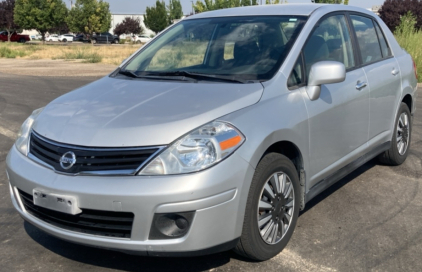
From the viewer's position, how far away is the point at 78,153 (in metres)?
3.15

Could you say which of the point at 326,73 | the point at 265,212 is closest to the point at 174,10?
the point at 326,73

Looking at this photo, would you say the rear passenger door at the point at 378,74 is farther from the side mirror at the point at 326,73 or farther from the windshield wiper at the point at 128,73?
the windshield wiper at the point at 128,73

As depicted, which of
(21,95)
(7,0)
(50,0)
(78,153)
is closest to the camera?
(78,153)

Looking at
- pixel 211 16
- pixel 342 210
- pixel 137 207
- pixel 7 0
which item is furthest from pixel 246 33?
pixel 7 0

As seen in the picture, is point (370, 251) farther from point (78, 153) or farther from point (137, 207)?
point (78, 153)

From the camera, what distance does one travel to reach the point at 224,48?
14.8ft

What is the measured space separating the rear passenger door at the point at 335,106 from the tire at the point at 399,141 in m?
0.97

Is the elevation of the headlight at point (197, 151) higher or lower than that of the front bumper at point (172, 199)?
higher

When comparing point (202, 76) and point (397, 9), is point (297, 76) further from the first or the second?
point (397, 9)

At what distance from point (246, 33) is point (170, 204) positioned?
78.4 inches

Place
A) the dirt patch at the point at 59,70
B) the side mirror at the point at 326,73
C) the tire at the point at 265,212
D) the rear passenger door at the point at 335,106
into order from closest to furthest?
the tire at the point at 265,212
the side mirror at the point at 326,73
the rear passenger door at the point at 335,106
the dirt patch at the point at 59,70

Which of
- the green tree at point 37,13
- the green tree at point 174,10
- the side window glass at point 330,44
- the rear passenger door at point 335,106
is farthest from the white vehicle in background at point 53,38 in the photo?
the rear passenger door at point 335,106

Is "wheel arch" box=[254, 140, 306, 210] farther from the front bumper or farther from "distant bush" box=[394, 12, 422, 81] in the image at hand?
"distant bush" box=[394, 12, 422, 81]

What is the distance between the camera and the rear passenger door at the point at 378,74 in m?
4.91
